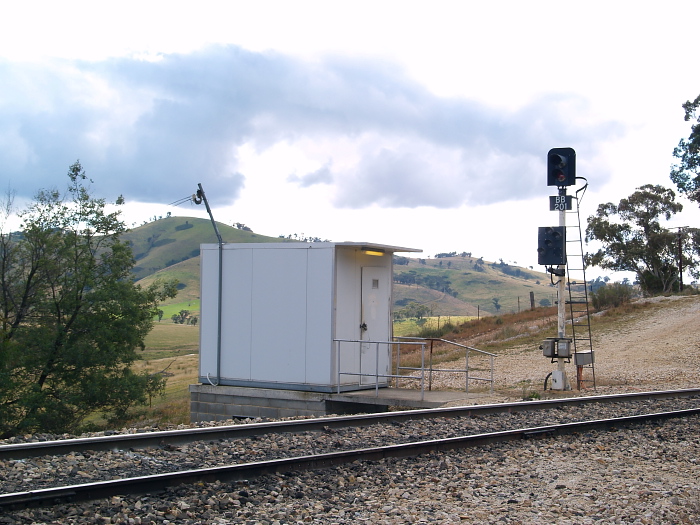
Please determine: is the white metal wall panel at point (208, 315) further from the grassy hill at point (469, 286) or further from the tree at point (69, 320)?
the grassy hill at point (469, 286)

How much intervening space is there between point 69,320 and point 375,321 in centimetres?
1830

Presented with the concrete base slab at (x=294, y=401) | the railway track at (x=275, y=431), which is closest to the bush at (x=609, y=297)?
the concrete base slab at (x=294, y=401)

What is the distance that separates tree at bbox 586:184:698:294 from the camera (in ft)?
190

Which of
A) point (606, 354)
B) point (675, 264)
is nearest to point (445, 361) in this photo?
point (606, 354)

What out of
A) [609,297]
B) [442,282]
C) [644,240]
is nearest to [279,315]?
[609,297]

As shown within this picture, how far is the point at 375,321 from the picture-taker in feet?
51.4

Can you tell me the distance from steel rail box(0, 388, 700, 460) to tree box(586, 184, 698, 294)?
4879 cm

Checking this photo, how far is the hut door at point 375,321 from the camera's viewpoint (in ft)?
50.0

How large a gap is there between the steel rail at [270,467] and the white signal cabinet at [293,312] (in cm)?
549

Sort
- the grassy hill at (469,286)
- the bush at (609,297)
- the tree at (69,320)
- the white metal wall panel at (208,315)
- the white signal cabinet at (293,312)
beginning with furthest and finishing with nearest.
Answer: the grassy hill at (469,286)
the bush at (609,297)
the tree at (69,320)
the white metal wall panel at (208,315)
the white signal cabinet at (293,312)

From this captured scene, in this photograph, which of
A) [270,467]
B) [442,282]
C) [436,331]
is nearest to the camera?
[270,467]

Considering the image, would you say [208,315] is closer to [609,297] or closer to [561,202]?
[561,202]

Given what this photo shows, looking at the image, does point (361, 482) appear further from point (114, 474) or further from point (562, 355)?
point (562, 355)

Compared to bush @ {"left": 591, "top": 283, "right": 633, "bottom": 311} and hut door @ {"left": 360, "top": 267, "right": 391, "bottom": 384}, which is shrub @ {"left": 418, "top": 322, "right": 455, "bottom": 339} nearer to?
bush @ {"left": 591, "top": 283, "right": 633, "bottom": 311}
